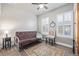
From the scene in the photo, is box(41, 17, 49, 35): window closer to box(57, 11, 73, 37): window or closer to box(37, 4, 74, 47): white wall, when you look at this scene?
box(37, 4, 74, 47): white wall

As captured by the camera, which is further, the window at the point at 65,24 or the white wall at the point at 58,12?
the white wall at the point at 58,12

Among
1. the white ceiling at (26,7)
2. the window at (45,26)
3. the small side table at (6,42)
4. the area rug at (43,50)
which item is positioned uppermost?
the white ceiling at (26,7)

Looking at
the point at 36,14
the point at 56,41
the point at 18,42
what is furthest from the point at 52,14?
the point at 18,42

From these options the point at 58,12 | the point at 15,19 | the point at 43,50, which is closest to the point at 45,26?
the point at 58,12

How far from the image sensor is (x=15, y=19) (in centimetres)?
202

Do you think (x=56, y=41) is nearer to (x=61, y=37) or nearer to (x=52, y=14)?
(x=61, y=37)

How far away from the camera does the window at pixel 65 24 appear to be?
208 cm

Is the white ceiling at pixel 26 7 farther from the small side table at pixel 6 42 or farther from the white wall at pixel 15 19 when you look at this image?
the small side table at pixel 6 42

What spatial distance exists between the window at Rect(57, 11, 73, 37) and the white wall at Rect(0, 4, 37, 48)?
2.45 ft

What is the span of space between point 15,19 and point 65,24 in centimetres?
142

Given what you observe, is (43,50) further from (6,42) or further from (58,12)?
(58,12)

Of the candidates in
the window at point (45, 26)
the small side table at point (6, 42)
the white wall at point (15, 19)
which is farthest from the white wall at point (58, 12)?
the small side table at point (6, 42)

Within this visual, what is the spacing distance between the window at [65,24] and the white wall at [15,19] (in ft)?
2.45

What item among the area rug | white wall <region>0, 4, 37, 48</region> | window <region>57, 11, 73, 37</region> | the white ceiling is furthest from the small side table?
window <region>57, 11, 73, 37</region>
